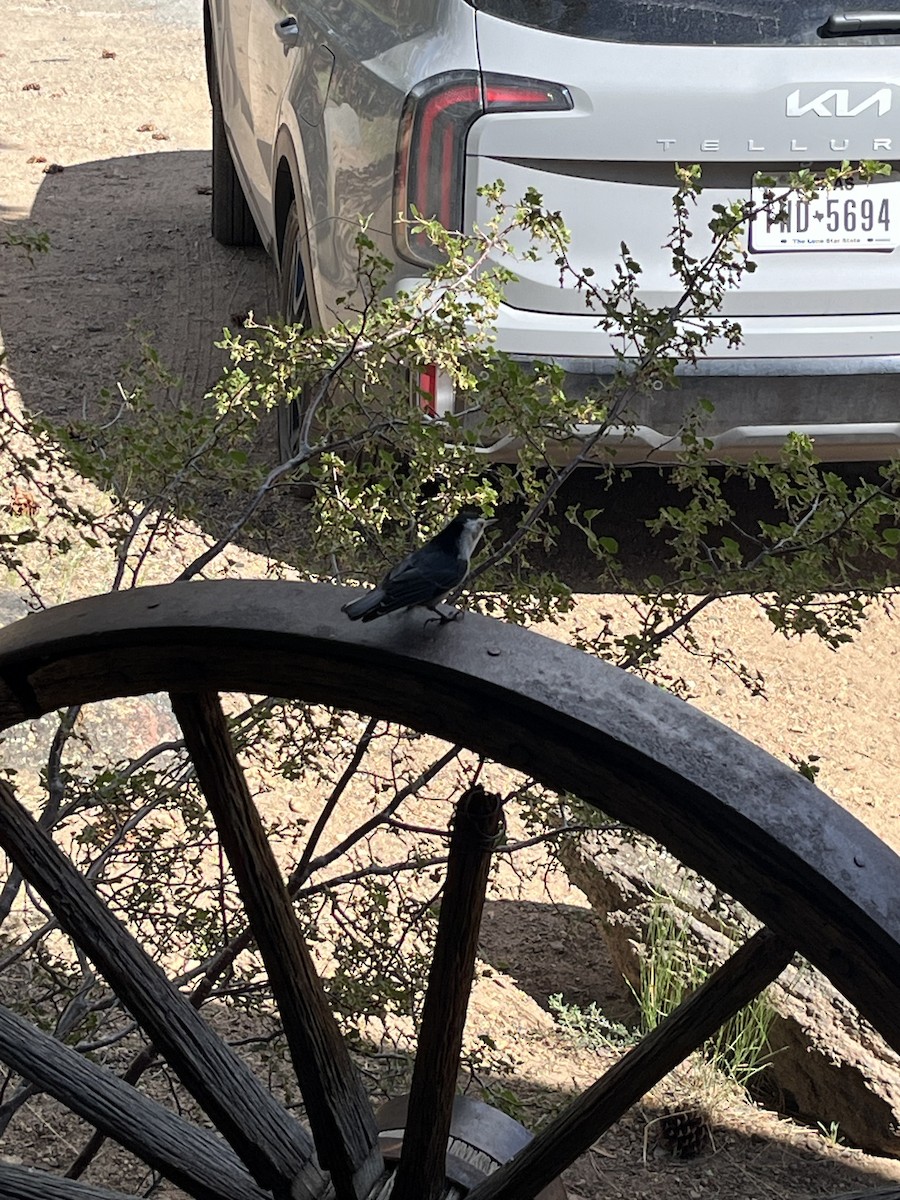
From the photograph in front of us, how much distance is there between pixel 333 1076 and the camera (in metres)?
1.52

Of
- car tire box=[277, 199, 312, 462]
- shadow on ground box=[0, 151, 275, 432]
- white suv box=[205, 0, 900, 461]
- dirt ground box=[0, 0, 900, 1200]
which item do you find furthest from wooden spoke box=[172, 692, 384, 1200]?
shadow on ground box=[0, 151, 275, 432]

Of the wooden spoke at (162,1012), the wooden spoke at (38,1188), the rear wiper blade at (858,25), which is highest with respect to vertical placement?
the rear wiper blade at (858,25)

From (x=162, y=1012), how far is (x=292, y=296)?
4242 mm

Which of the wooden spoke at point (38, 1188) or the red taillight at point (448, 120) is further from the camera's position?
the red taillight at point (448, 120)

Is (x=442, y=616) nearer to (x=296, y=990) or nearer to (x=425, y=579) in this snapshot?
(x=425, y=579)

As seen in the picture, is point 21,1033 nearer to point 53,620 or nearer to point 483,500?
point 53,620

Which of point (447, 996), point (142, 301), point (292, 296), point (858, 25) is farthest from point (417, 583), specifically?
point (142, 301)

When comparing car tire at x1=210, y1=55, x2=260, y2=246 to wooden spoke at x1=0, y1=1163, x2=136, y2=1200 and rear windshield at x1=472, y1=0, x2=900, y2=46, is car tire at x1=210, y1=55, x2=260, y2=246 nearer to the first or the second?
rear windshield at x1=472, y1=0, x2=900, y2=46

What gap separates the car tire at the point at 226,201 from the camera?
8.12 metres

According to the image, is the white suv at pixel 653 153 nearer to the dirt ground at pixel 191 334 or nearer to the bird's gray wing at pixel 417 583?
the dirt ground at pixel 191 334

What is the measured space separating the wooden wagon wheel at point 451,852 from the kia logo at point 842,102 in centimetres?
356

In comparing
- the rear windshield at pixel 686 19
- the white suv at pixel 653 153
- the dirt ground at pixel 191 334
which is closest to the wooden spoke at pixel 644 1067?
the dirt ground at pixel 191 334

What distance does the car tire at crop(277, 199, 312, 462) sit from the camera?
17.1ft

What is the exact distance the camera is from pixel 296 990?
59.4 inches
